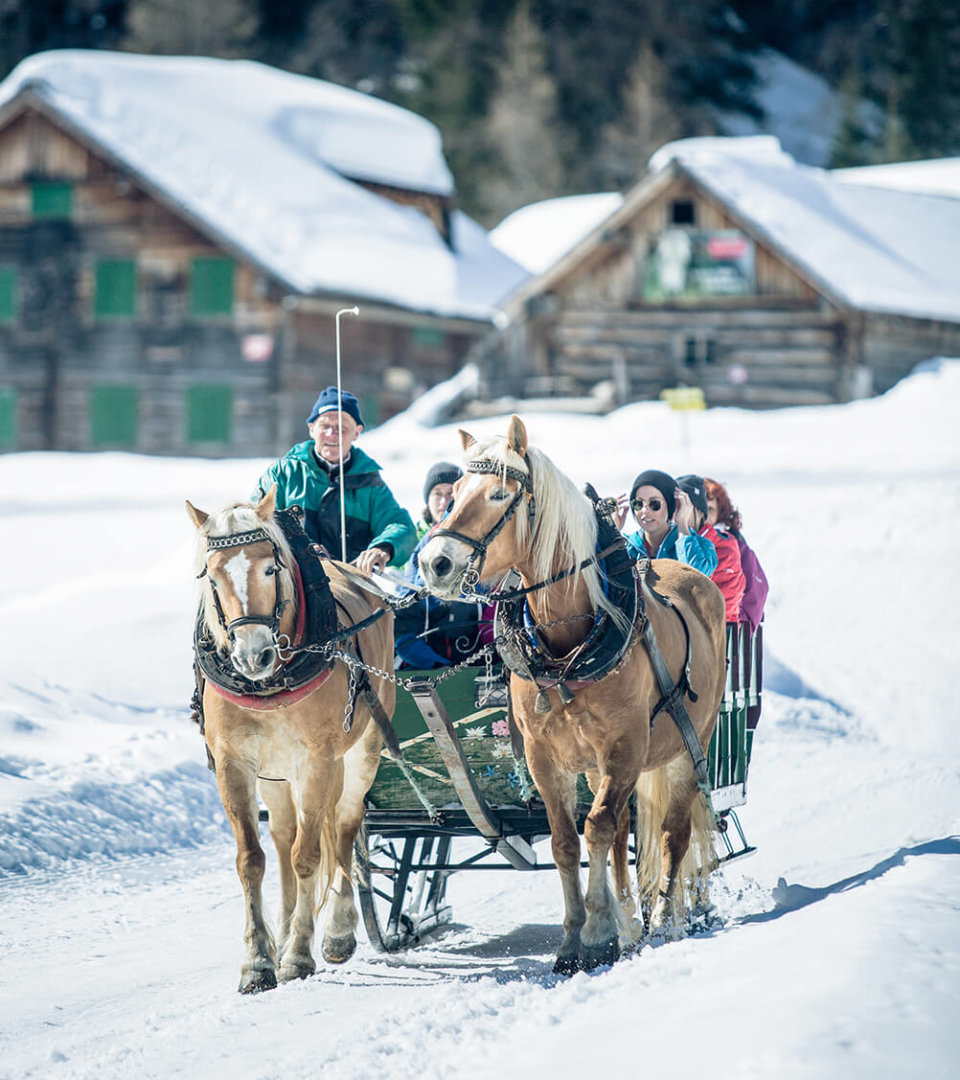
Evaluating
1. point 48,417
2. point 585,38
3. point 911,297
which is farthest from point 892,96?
point 48,417

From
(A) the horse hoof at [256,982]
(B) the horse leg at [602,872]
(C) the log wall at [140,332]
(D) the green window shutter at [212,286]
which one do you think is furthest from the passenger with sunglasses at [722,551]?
(D) the green window shutter at [212,286]

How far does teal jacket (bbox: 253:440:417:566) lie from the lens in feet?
22.5

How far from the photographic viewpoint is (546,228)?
1510 inches

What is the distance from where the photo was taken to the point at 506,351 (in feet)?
93.9

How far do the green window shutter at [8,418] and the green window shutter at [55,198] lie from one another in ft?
11.2

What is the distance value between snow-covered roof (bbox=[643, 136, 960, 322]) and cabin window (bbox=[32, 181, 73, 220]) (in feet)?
34.9

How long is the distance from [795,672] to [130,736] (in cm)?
578

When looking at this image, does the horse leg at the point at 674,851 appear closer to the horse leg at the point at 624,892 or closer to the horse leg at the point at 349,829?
A: the horse leg at the point at 624,892

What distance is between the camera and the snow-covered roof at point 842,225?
25797 millimetres

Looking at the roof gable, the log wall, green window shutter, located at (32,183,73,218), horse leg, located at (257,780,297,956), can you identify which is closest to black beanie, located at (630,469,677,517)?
horse leg, located at (257,780,297,956)

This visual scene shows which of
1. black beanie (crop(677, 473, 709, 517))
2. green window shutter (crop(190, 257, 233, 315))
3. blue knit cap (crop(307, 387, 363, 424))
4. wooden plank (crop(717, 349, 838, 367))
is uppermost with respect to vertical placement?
green window shutter (crop(190, 257, 233, 315))

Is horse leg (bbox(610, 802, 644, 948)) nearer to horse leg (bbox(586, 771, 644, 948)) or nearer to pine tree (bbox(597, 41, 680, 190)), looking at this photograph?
horse leg (bbox(586, 771, 644, 948))

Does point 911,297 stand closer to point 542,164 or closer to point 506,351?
point 506,351

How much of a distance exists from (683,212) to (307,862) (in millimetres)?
23002
